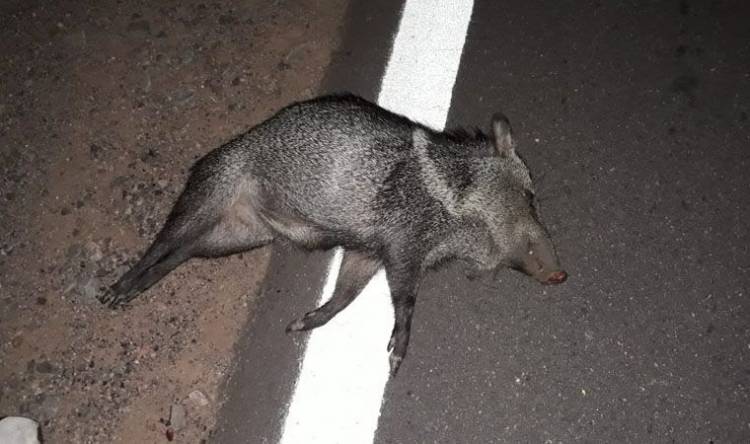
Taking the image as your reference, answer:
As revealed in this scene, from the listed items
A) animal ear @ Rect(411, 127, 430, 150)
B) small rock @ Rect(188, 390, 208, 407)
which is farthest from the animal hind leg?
animal ear @ Rect(411, 127, 430, 150)

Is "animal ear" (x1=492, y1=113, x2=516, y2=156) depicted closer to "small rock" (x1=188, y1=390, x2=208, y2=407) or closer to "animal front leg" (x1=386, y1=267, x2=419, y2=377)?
"animal front leg" (x1=386, y1=267, x2=419, y2=377)

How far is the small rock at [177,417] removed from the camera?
3.12 m

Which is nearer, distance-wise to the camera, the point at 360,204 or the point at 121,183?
the point at 360,204

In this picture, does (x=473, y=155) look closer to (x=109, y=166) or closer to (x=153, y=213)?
(x=153, y=213)

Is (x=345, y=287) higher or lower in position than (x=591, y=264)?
higher

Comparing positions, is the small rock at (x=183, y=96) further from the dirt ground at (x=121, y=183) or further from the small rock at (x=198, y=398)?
the small rock at (x=198, y=398)

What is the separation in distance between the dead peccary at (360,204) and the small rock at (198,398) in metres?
0.55

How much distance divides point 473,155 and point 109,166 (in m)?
2.14

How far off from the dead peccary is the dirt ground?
10.0 inches

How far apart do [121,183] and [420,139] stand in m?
1.78

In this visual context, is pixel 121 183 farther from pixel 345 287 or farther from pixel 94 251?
pixel 345 287

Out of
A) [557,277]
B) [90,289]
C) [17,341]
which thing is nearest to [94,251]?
[90,289]

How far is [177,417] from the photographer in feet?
10.3

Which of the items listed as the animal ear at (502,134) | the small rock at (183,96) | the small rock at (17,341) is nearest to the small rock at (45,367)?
the small rock at (17,341)
